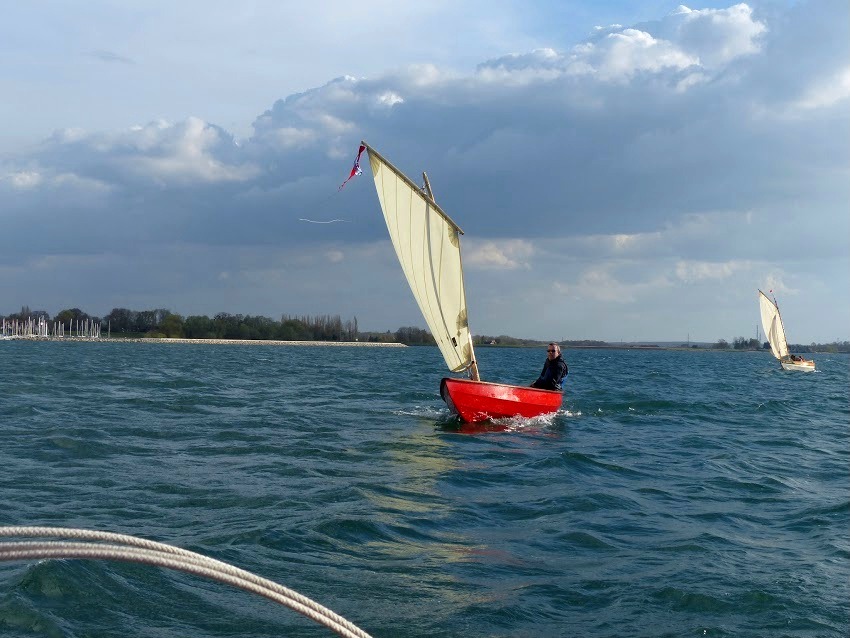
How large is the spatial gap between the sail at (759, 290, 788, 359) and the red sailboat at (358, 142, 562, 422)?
169 feet

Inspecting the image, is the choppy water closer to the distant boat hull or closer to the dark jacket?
the dark jacket

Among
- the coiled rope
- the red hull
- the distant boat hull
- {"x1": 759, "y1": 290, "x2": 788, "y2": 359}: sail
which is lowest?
the distant boat hull

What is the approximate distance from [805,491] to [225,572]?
38.0 ft

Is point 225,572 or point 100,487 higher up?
point 225,572

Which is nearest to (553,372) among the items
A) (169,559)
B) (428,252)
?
(428,252)

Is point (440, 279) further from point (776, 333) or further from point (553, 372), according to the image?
point (776, 333)

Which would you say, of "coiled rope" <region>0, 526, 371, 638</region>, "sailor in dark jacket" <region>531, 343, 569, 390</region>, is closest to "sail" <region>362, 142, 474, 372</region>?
"sailor in dark jacket" <region>531, 343, 569, 390</region>

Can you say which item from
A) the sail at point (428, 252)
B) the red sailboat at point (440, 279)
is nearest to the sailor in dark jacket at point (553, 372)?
the red sailboat at point (440, 279)

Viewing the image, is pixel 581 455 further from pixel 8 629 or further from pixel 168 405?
pixel 168 405

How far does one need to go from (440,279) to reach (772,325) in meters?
55.1

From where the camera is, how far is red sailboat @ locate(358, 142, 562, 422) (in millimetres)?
19547

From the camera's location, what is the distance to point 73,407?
2239 centimetres

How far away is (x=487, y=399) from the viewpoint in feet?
65.9

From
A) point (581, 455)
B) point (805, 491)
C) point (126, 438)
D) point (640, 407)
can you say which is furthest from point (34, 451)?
point (640, 407)
